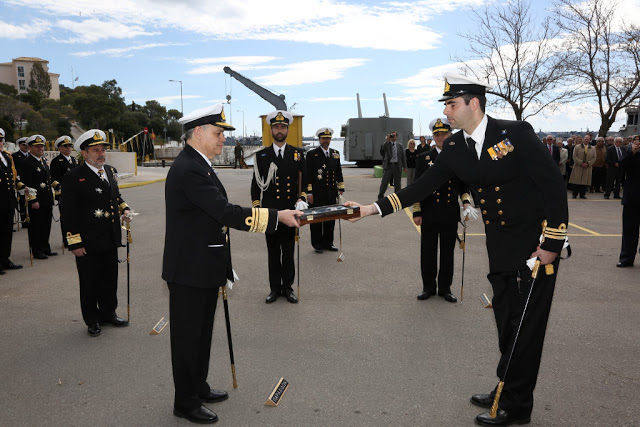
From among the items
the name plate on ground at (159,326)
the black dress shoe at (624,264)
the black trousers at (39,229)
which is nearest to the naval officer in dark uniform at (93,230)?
the name plate on ground at (159,326)

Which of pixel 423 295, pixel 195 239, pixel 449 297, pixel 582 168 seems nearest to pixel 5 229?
pixel 195 239

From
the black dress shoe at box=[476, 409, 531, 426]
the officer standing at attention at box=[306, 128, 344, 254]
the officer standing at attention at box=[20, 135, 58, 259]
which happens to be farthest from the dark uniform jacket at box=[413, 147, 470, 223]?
the officer standing at attention at box=[20, 135, 58, 259]

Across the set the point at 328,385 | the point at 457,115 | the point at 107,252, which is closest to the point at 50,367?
the point at 107,252

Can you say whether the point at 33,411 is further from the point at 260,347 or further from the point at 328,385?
the point at 328,385

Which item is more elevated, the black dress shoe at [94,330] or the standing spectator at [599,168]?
the standing spectator at [599,168]

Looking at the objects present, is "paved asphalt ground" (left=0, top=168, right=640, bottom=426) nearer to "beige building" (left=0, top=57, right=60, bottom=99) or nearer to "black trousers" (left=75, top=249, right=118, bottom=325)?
"black trousers" (left=75, top=249, right=118, bottom=325)

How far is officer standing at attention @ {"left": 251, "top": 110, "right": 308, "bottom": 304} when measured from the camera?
6371mm

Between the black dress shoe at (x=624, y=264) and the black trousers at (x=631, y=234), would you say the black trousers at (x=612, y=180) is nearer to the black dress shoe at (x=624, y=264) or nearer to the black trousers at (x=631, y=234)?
the black trousers at (x=631, y=234)

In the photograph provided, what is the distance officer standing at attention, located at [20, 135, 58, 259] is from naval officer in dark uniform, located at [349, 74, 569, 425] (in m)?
7.90

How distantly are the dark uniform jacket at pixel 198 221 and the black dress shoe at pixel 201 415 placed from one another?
3.00 feet

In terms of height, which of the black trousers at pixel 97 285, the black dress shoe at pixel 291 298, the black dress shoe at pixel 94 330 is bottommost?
the black dress shoe at pixel 94 330

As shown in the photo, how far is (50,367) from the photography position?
4.50 meters

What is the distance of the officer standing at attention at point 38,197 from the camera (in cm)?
883

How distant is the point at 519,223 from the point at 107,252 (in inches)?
165
